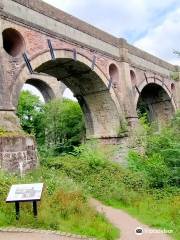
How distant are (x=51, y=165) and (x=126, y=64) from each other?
9756mm

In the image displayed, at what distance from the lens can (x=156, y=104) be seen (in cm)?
3238

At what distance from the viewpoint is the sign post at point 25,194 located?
7.77 m

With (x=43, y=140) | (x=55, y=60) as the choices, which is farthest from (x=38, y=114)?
(x=55, y=60)

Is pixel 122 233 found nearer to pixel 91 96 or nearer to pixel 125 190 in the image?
pixel 125 190

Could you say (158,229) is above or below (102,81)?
below

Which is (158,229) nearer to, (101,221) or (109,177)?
(101,221)

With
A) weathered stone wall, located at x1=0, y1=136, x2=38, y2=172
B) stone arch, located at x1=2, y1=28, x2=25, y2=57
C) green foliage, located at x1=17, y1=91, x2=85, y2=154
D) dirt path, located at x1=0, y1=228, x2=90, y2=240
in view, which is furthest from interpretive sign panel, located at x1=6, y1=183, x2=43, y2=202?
green foliage, located at x1=17, y1=91, x2=85, y2=154

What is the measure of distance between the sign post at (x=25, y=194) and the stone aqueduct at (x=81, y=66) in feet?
13.7

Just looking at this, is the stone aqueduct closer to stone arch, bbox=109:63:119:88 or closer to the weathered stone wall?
stone arch, bbox=109:63:119:88

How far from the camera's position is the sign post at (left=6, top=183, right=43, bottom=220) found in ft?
25.5

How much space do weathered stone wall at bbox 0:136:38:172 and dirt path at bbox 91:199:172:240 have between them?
2.93m

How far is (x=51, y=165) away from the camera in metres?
16.4

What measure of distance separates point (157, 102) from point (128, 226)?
23.6 metres

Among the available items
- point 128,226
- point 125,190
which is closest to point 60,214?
point 128,226
